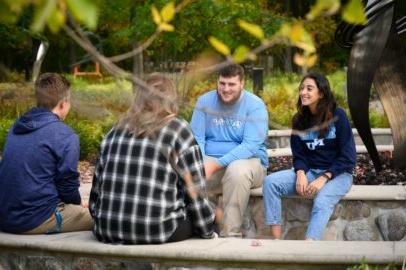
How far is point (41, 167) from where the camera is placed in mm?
5090

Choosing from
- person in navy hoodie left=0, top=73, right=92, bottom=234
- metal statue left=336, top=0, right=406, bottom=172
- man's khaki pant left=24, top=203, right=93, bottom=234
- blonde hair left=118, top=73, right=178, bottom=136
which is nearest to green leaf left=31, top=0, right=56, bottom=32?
blonde hair left=118, top=73, right=178, bottom=136

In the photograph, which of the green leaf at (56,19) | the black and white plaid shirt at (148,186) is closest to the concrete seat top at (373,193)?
the black and white plaid shirt at (148,186)

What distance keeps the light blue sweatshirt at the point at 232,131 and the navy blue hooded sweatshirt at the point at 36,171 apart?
1.13 m

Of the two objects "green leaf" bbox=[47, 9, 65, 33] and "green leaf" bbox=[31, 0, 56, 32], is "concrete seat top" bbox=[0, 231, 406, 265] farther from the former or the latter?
"green leaf" bbox=[31, 0, 56, 32]

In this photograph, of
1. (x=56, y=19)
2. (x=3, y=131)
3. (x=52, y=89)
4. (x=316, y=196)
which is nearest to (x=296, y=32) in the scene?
(x=56, y=19)

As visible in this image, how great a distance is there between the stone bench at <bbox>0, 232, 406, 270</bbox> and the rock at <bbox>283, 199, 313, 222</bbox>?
42.0 inches

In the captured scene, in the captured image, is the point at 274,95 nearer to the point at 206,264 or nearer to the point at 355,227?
the point at 355,227

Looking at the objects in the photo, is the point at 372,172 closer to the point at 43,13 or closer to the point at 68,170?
the point at 68,170

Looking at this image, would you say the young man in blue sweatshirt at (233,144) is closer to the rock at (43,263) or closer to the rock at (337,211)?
the rock at (337,211)

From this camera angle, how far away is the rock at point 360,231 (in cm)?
580

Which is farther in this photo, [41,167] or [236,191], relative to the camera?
[236,191]

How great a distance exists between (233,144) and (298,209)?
0.63m

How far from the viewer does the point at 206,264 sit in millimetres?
4648

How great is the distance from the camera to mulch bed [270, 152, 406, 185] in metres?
6.97
